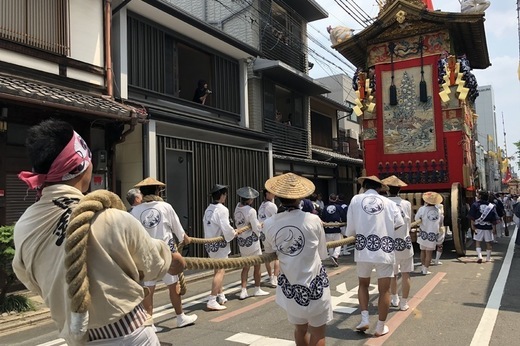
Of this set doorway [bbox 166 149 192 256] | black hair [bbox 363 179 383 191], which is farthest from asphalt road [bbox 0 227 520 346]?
doorway [bbox 166 149 192 256]

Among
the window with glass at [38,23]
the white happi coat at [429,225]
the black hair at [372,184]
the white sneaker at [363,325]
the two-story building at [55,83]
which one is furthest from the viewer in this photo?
the white happi coat at [429,225]

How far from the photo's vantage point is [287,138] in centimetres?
1700

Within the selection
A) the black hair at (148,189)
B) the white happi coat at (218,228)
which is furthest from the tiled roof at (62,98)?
the white happi coat at (218,228)

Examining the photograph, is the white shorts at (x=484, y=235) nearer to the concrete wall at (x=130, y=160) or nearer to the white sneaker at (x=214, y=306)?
the white sneaker at (x=214, y=306)

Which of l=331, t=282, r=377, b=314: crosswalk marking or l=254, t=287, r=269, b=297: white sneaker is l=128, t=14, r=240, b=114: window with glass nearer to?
l=254, t=287, r=269, b=297: white sneaker

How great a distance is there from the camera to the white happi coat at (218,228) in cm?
674

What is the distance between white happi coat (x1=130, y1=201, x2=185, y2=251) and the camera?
5.40 meters

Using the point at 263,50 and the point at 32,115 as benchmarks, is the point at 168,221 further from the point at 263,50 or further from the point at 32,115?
the point at 263,50

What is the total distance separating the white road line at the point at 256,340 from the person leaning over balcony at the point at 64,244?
328cm

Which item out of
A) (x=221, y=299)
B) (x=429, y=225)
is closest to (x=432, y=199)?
(x=429, y=225)

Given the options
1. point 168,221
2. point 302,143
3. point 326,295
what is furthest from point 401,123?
point 326,295

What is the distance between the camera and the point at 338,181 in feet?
70.2

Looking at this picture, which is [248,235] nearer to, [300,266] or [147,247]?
[300,266]

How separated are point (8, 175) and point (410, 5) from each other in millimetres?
11116
